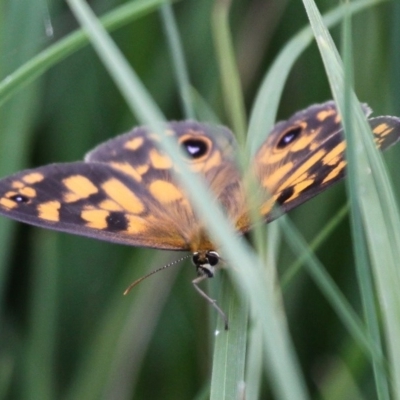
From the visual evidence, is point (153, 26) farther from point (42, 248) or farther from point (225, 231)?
point (225, 231)

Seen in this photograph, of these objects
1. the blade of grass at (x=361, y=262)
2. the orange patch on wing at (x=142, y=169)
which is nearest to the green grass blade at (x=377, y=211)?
the blade of grass at (x=361, y=262)

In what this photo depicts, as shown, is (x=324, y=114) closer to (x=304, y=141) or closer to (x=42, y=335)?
(x=304, y=141)

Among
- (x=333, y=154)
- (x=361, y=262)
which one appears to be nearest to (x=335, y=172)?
(x=333, y=154)

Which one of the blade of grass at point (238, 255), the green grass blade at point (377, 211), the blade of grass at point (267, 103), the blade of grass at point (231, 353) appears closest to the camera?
the blade of grass at point (238, 255)

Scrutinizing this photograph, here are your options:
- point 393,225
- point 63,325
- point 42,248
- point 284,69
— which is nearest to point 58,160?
point 42,248

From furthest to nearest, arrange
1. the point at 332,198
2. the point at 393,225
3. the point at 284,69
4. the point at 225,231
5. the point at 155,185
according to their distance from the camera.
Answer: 1. the point at 332,198
2. the point at 155,185
3. the point at 284,69
4. the point at 393,225
5. the point at 225,231

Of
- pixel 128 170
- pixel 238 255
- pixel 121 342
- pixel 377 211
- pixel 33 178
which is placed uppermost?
pixel 128 170

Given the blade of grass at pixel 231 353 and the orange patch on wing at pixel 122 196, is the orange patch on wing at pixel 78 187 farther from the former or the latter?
the blade of grass at pixel 231 353
